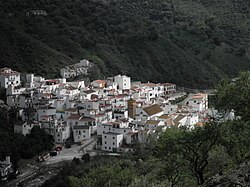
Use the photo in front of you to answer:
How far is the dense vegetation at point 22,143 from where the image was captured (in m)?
28.5

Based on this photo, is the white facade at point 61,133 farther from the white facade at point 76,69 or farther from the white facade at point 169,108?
the white facade at point 76,69

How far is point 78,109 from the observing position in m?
34.1

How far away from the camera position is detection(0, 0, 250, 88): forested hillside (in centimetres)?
4794

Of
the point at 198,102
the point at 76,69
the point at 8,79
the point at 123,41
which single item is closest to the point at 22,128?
the point at 8,79

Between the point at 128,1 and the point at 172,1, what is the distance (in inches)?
303

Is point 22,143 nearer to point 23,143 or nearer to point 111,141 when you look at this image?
point 23,143

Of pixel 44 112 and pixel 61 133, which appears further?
pixel 44 112

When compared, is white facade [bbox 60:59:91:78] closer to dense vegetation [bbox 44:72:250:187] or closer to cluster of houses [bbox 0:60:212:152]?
cluster of houses [bbox 0:60:212:152]

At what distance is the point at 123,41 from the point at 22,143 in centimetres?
3110

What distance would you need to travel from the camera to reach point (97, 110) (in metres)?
33.7

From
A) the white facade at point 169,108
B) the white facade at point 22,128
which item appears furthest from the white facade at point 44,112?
the white facade at point 169,108

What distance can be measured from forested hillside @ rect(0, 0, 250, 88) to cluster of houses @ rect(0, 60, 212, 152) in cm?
728

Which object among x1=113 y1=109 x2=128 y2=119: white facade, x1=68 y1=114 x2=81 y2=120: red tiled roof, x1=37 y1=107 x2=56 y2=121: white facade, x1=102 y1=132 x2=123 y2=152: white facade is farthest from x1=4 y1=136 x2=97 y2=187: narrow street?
x1=37 y1=107 x2=56 y2=121: white facade

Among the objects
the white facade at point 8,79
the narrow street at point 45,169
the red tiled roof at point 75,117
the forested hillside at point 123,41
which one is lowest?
the narrow street at point 45,169
